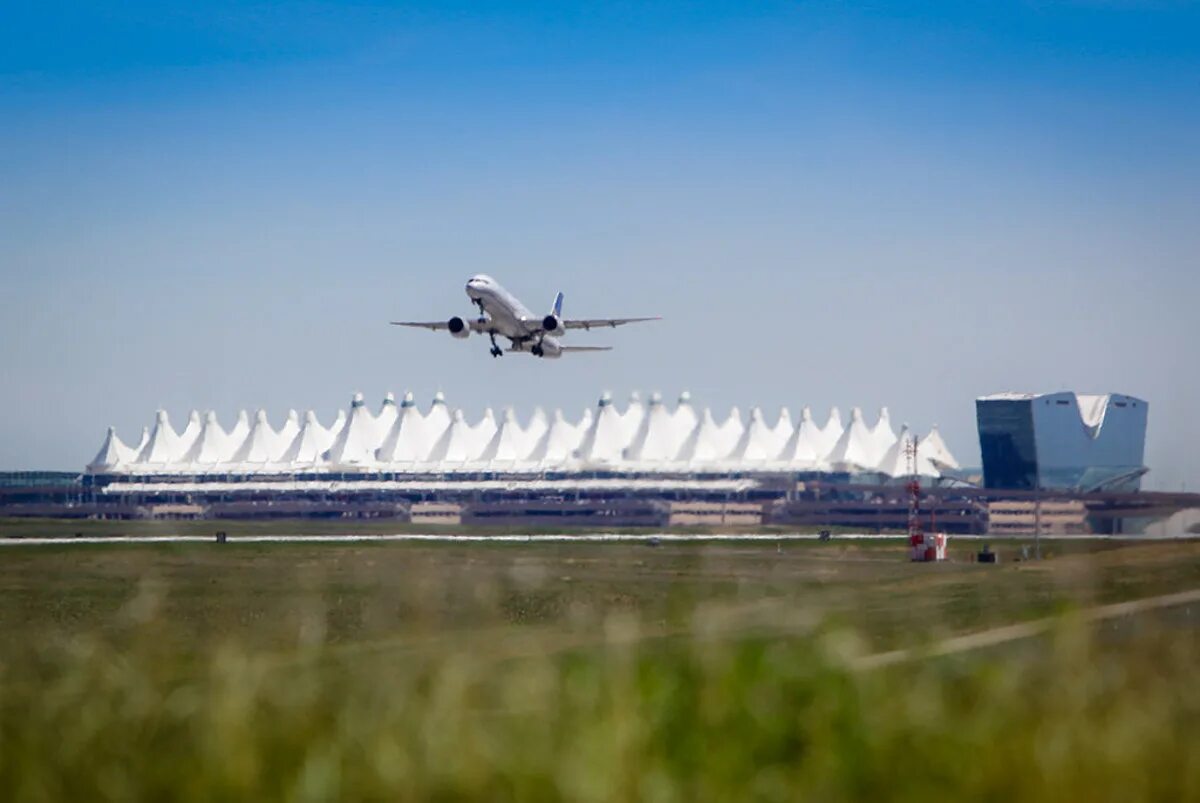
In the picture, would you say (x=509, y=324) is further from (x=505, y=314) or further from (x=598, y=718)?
(x=598, y=718)

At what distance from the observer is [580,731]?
15867 millimetres

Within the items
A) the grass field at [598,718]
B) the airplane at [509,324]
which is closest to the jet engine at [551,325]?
the airplane at [509,324]

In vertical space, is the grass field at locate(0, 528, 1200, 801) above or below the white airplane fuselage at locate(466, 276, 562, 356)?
below

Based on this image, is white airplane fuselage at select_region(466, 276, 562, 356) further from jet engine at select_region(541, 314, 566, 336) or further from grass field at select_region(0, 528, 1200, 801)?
grass field at select_region(0, 528, 1200, 801)

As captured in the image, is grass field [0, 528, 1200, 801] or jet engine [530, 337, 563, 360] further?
jet engine [530, 337, 563, 360]

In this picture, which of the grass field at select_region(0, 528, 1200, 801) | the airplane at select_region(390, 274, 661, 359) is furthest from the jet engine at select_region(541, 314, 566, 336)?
the grass field at select_region(0, 528, 1200, 801)

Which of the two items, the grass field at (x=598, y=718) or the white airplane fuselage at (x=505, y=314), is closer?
the grass field at (x=598, y=718)

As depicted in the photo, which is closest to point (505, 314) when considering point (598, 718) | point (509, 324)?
point (509, 324)

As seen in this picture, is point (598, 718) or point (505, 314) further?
point (505, 314)

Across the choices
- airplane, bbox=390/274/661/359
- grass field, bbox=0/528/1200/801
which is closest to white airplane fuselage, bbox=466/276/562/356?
airplane, bbox=390/274/661/359

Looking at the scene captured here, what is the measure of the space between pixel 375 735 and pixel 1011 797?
19.6 feet

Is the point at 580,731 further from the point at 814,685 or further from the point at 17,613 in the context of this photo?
the point at 17,613

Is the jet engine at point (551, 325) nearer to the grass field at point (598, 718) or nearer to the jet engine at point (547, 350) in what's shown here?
the jet engine at point (547, 350)

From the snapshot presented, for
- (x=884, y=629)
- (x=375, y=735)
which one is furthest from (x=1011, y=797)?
(x=884, y=629)
